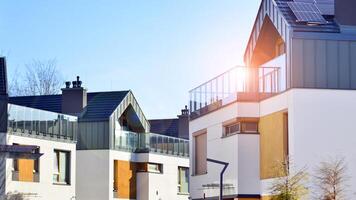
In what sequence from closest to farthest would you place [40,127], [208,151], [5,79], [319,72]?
[319,72] < [208,151] < [5,79] < [40,127]

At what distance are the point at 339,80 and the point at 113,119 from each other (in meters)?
22.1

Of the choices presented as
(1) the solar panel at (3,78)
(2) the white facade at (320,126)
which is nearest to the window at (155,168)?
(1) the solar panel at (3,78)

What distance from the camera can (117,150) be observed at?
48.9m

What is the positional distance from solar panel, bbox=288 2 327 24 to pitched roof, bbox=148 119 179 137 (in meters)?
35.2

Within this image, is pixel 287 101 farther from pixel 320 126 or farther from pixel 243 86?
pixel 243 86

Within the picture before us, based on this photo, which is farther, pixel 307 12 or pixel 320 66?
pixel 307 12

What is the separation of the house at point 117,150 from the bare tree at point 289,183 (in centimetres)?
2090

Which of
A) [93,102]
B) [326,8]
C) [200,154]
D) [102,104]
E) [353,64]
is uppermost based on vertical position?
[326,8]

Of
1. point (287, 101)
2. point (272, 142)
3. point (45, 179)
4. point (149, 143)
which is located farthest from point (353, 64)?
point (149, 143)

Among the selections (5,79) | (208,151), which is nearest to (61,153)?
(5,79)

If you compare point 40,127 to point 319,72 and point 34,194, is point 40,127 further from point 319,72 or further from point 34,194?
point 319,72

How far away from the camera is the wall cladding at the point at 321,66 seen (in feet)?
92.3

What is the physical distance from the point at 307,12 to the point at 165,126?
37684mm

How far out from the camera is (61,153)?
43531 mm
